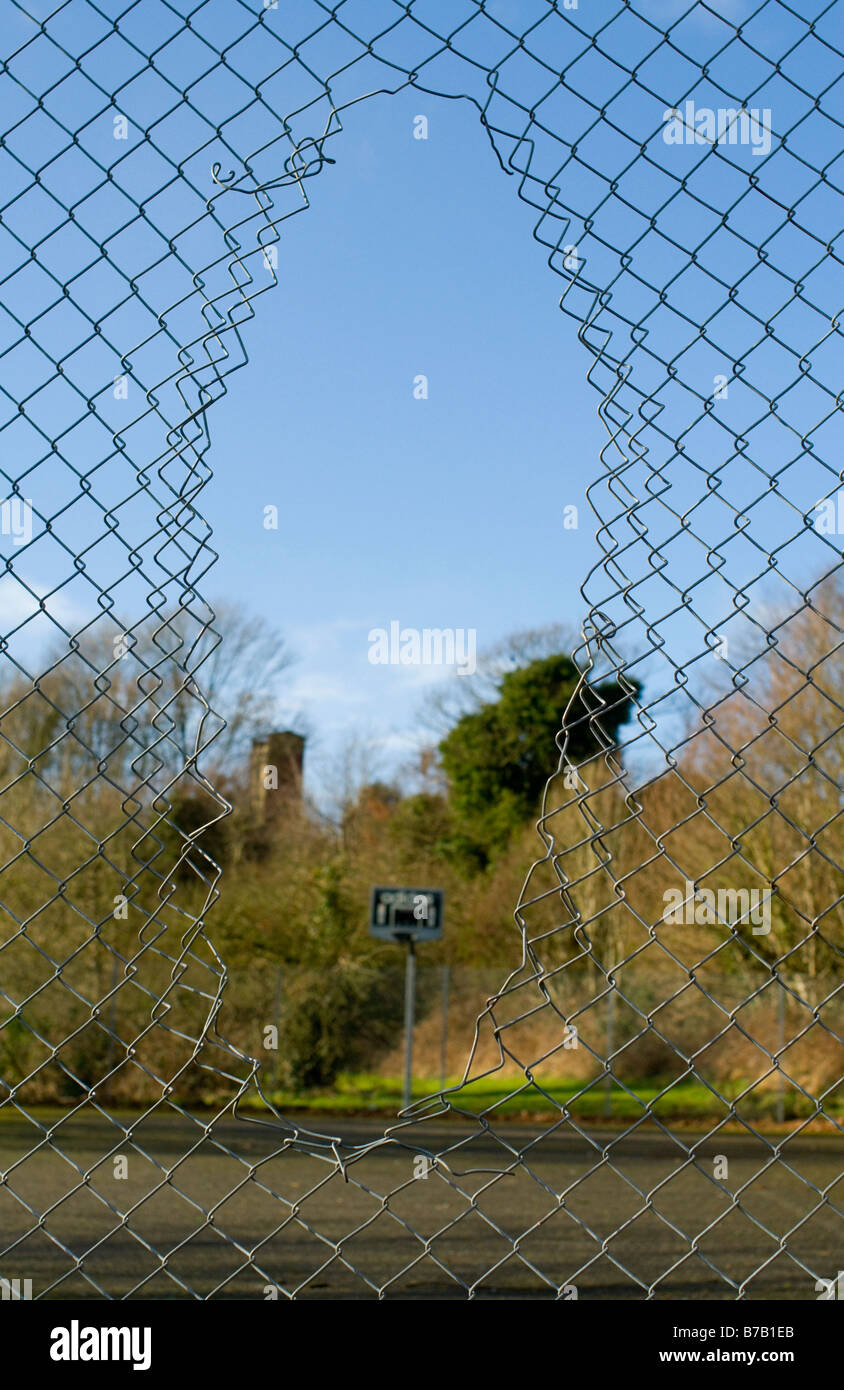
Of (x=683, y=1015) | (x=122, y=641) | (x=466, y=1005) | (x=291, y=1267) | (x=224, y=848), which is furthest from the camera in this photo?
(x=224, y=848)

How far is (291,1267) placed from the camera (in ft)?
14.0

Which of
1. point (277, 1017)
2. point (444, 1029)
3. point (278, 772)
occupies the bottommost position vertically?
point (444, 1029)

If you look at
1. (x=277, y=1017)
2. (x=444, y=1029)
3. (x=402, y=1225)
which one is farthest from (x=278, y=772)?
(x=402, y=1225)

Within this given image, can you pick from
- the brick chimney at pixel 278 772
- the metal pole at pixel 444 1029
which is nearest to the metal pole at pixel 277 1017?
the metal pole at pixel 444 1029

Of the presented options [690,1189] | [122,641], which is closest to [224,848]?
[690,1189]

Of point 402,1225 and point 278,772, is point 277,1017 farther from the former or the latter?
point 402,1225

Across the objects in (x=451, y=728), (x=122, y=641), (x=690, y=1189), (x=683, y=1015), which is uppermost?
(x=451, y=728)

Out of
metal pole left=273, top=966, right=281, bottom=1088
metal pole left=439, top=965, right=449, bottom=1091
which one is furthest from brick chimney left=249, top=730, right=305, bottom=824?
metal pole left=439, top=965, right=449, bottom=1091

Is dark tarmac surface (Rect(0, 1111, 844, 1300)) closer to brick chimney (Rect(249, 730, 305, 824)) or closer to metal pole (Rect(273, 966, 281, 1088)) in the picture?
metal pole (Rect(273, 966, 281, 1088))

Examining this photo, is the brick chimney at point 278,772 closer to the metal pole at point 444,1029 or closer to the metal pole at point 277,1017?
the metal pole at point 277,1017

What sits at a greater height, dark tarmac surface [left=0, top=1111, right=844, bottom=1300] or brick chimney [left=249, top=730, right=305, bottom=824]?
brick chimney [left=249, top=730, right=305, bottom=824]
